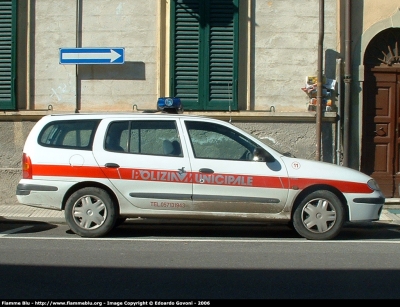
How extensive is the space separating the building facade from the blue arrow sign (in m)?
0.03

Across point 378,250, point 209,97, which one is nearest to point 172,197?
point 378,250

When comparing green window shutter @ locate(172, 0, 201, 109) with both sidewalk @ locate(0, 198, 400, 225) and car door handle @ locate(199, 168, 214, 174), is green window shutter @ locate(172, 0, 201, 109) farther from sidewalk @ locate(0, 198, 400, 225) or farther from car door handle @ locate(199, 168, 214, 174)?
car door handle @ locate(199, 168, 214, 174)

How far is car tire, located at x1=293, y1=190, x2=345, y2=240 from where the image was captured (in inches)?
336

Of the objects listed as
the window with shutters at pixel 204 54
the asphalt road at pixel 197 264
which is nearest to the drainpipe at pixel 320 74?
the window with shutters at pixel 204 54

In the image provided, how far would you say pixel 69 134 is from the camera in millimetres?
8781

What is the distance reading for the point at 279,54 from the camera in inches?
490

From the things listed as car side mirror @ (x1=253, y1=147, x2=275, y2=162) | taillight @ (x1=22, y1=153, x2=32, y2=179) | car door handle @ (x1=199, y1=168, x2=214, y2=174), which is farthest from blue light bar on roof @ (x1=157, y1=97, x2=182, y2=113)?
taillight @ (x1=22, y1=153, x2=32, y2=179)

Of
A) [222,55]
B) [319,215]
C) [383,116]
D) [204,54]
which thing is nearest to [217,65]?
[222,55]

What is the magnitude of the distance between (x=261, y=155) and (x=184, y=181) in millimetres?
1074

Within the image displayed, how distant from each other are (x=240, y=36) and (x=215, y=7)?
74 cm

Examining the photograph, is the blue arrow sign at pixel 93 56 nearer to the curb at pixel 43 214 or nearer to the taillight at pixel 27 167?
the curb at pixel 43 214

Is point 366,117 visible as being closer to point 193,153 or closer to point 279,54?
point 279,54

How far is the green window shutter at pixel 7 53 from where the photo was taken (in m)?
12.4
